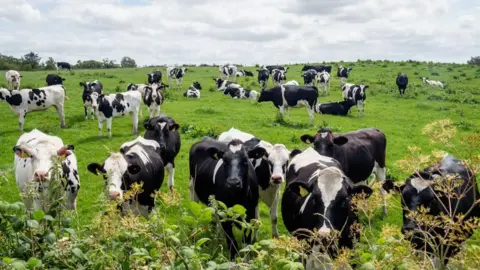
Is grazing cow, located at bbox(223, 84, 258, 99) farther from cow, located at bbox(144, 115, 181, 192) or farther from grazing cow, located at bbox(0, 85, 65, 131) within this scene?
cow, located at bbox(144, 115, 181, 192)

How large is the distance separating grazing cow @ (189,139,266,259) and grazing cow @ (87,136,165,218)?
1019 millimetres

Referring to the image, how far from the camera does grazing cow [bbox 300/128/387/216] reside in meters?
9.36

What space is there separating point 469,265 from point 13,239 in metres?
3.12

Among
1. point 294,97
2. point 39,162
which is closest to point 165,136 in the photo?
point 39,162

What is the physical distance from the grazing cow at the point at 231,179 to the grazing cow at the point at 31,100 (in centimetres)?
1429

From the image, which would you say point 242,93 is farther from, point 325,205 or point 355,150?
point 325,205

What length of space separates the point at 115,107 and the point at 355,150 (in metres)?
12.1

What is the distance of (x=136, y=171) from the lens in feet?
24.6

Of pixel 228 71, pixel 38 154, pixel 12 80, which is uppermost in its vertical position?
pixel 228 71

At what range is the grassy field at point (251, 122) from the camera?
42.2 ft

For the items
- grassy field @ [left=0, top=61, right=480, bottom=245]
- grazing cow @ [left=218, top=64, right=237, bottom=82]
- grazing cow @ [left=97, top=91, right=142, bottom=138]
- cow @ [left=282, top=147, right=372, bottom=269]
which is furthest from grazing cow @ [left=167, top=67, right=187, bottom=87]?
cow @ [left=282, top=147, right=372, bottom=269]

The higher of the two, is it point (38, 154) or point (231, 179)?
point (38, 154)

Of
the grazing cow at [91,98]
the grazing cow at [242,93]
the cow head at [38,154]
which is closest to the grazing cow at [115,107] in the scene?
the grazing cow at [91,98]

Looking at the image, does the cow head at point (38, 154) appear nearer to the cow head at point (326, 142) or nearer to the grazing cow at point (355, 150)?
the cow head at point (326, 142)
